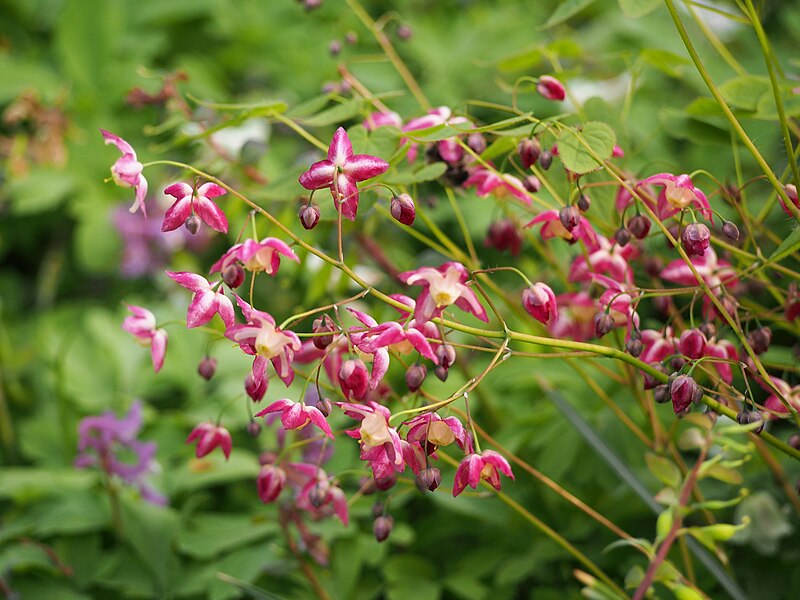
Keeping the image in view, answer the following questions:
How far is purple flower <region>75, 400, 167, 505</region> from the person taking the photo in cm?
140

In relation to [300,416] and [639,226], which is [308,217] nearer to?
[300,416]

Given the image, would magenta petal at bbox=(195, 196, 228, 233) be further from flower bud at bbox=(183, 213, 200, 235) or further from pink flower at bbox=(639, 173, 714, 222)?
pink flower at bbox=(639, 173, 714, 222)

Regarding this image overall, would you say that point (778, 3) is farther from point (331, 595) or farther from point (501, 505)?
point (331, 595)

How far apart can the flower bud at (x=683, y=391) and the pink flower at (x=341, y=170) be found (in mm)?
314

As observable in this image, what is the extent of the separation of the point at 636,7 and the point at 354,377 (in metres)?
0.53

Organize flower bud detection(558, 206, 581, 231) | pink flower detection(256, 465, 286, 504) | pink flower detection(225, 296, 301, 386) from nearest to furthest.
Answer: pink flower detection(225, 296, 301, 386), flower bud detection(558, 206, 581, 231), pink flower detection(256, 465, 286, 504)

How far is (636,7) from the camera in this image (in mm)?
952

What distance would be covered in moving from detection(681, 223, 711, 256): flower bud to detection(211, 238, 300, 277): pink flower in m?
0.34

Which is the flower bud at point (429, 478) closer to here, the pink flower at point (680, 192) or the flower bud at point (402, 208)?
the flower bud at point (402, 208)

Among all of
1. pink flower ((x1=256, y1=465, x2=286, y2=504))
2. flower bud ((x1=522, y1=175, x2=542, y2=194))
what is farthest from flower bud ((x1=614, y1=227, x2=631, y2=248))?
pink flower ((x1=256, y1=465, x2=286, y2=504))

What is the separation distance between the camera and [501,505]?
1.26 m

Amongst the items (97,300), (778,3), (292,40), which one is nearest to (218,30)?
(292,40)

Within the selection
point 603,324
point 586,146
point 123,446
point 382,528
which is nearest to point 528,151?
point 586,146

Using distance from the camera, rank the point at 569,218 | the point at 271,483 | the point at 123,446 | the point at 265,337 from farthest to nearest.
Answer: the point at 123,446
the point at 271,483
the point at 569,218
the point at 265,337
